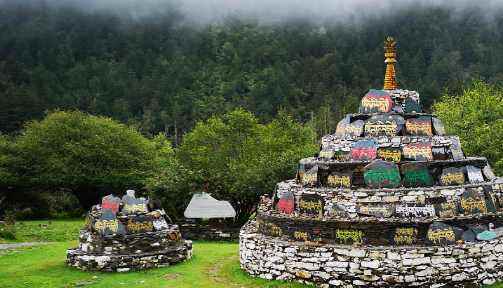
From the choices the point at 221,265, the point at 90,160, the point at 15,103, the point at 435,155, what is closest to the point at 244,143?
the point at 90,160

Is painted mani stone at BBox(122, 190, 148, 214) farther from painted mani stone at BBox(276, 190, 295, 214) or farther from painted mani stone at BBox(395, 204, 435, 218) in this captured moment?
painted mani stone at BBox(395, 204, 435, 218)

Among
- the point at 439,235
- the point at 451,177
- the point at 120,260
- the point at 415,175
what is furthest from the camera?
the point at 120,260

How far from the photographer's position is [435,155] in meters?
14.3

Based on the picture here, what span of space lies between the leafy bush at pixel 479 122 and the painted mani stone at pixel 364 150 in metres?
13.5

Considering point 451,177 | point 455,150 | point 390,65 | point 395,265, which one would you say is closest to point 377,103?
point 390,65

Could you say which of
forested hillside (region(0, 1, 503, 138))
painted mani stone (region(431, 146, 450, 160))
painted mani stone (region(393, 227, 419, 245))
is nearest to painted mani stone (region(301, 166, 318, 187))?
painted mani stone (region(393, 227, 419, 245))

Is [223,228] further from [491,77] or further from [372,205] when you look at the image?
[491,77]

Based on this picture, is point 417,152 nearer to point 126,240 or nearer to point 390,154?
point 390,154

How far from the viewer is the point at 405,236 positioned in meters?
12.8

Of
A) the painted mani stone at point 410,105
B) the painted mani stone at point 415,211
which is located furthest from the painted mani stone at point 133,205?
the painted mani stone at point 410,105

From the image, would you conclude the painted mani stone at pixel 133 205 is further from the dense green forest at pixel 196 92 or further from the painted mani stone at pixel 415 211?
the dense green forest at pixel 196 92

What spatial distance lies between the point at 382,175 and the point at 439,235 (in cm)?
192

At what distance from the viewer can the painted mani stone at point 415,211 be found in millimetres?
13008

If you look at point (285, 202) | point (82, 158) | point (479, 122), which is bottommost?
point (285, 202)
